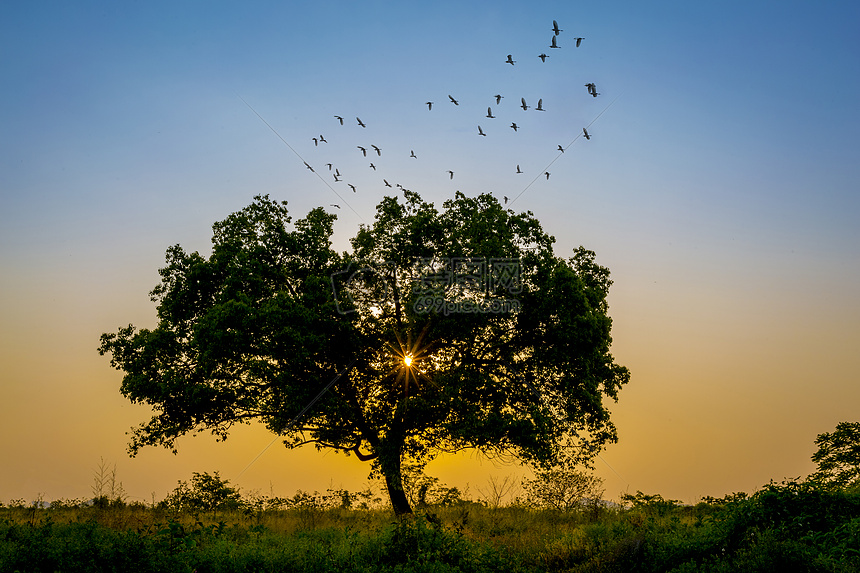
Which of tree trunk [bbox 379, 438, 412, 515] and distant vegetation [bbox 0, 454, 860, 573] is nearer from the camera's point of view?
distant vegetation [bbox 0, 454, 860, 573]

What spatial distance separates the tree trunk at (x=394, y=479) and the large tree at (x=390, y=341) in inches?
2.1

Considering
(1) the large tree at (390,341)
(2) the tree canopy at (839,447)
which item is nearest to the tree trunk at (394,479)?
(1) the large tree at (390,341)

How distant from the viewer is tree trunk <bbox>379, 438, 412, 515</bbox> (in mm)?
24875

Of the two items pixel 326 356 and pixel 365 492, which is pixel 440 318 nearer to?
pixel 326 356

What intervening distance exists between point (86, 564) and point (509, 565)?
927 cm

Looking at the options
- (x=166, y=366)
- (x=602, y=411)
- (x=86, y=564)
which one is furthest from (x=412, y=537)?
(x=166, y=366)

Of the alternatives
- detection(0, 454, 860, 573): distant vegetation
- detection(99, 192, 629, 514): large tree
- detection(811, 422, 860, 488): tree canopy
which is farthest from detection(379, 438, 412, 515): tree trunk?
detection(811, 422, 860, 488): tree canopy

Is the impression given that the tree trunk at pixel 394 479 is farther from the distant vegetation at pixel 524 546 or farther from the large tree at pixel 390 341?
the distant vegetation at pixel 524 546

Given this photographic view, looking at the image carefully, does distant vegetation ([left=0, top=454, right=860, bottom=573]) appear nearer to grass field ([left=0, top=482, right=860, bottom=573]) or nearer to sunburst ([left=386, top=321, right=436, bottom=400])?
grass field ([left=0, top=482, right=860, bottom=573])

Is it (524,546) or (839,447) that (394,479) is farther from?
(839,447)

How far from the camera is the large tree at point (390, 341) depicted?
2441 cm

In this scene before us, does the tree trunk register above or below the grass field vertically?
above

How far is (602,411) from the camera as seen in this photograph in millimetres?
25578

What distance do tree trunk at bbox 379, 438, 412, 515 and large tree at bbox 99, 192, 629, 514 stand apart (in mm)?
54
